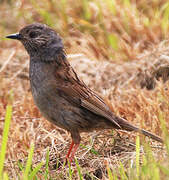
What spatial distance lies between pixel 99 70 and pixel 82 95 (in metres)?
2.05

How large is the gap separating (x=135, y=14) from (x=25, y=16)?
7.48 ft

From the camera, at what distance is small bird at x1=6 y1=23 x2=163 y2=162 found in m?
4.65

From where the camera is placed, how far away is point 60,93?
15.5 feet

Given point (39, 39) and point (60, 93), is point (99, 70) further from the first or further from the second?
point (60, 93)

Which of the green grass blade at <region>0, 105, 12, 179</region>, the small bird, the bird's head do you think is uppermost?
the bird's head

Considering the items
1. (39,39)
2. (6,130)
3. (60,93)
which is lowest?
(6,130)

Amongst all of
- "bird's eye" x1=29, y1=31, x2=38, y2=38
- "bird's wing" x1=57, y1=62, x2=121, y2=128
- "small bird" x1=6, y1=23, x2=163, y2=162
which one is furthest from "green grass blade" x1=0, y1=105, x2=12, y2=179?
"bird's eye" x1=29, y1=31, x2=38, y2=38

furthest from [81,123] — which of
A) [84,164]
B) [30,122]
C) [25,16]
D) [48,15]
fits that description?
[25,16]

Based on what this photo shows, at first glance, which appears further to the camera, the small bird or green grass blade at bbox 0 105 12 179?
the small bird

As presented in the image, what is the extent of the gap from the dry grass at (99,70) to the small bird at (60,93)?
206mm

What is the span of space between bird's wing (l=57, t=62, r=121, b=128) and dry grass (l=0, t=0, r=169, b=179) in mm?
323

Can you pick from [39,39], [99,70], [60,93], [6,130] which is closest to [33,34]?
[39,39]

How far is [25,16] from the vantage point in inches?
352

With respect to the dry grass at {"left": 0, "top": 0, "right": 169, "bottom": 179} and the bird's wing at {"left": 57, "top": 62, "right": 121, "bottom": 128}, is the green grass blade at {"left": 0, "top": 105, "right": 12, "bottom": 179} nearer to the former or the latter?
the dry grass at {"left": 0, "top": 0, "right": 169, "bottom": 179}
